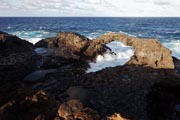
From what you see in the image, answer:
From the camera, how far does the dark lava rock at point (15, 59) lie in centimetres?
1535

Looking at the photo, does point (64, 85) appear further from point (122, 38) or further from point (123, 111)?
point (122, 38)

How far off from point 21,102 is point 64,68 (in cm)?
839

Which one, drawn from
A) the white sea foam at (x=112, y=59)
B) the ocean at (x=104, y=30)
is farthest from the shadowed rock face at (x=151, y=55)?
the ocean at (x=104, y=30)

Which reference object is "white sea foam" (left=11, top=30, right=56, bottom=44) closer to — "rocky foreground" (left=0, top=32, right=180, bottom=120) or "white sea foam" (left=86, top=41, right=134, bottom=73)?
"white sea foam" (left=86, top=41, right=134, bottom=73)

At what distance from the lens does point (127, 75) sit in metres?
14.5

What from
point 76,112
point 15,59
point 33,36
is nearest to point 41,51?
point 15,59

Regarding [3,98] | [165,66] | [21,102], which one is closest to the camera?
[21,102]

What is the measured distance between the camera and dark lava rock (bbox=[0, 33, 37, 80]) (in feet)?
50.4

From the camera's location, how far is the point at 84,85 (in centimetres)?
1360

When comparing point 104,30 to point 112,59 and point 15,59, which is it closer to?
point 112,59

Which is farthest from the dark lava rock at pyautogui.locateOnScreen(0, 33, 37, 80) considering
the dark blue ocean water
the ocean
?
the dark blue ocean water

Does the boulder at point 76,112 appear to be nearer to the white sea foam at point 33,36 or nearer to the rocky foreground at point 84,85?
the rocky foreground at point 84,85

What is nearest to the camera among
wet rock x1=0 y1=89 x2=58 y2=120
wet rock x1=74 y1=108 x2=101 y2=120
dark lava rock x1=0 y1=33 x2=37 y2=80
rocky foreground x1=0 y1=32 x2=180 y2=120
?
wet rock x1=74 y1=108 x2=101 y2=120

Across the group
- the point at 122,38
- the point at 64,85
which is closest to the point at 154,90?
the point at 64,85
